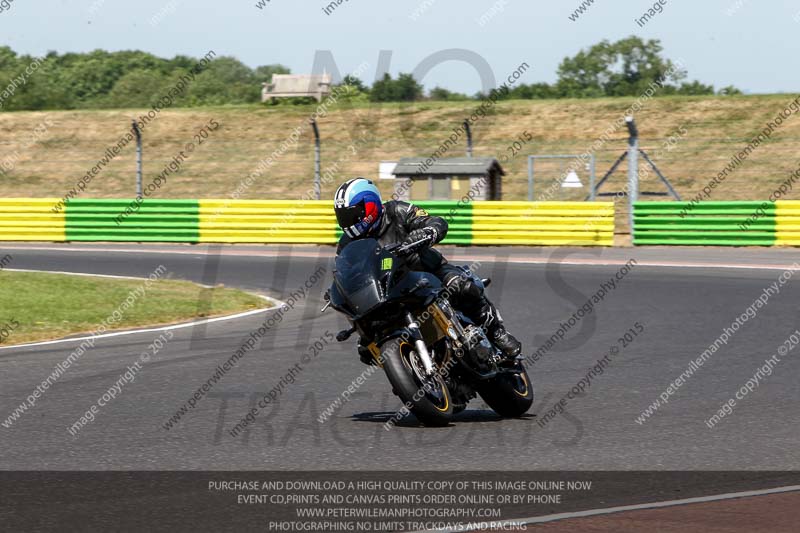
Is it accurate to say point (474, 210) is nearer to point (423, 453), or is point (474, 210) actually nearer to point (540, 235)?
point (540, 235)

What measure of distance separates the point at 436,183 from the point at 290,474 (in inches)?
920

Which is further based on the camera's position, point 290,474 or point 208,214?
point 208,214

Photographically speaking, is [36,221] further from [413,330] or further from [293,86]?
[293,86]

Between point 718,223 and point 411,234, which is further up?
point 411,234

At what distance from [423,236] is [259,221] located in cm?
1901

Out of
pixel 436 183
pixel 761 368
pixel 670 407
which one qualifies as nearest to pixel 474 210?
pixel 436 183

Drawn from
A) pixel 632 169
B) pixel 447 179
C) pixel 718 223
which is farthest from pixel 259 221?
pixel 718 223

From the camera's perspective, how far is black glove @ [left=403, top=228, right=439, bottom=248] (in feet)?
24.0

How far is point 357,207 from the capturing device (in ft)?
24.5

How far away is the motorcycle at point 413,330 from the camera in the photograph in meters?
7.29

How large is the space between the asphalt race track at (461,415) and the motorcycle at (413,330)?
0.26 m

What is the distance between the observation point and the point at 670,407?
27.6ft

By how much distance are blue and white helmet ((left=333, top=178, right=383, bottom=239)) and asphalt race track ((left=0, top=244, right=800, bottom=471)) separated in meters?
1.27

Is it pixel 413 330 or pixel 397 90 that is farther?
pixel 397 90
